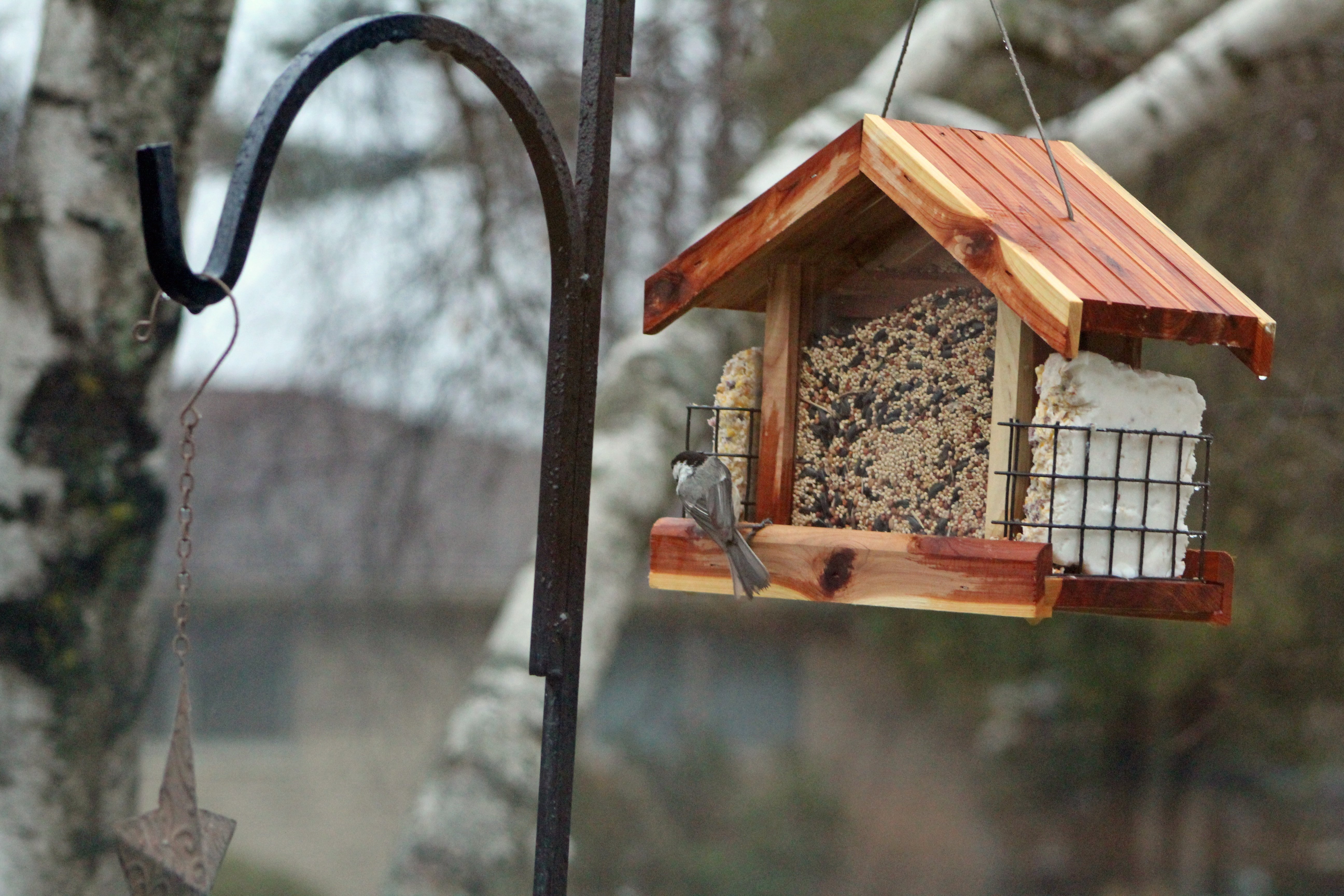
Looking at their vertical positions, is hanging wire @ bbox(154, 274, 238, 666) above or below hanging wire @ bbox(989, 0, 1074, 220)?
below

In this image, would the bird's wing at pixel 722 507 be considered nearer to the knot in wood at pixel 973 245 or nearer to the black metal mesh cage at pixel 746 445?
the black metal mesh cage at pixel 746 445

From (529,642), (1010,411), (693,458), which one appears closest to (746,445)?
(693,458)

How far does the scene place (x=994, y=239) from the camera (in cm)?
154

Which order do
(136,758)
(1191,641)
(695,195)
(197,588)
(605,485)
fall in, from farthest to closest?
(197,588) < (1191,641) < (695,195) < (605,485) < (136,758)

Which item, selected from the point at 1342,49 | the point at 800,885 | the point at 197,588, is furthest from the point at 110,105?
the point at 800,885

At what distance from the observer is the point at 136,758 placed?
2.86m

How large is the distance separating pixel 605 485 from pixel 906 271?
6.20 ft

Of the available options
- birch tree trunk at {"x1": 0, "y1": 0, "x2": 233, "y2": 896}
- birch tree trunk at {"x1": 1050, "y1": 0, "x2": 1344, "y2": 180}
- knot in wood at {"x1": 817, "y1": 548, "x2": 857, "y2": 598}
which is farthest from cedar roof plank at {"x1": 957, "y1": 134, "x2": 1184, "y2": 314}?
birch tree trunk at {"x1": 1050, "y1": 0, "x2": 1344, "y2": 180}

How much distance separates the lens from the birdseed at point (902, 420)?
5.84 feet

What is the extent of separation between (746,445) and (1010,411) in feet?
1.50

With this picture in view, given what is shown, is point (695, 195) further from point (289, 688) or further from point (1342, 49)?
point (289, 688)

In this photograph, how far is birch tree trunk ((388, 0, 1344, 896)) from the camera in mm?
3377

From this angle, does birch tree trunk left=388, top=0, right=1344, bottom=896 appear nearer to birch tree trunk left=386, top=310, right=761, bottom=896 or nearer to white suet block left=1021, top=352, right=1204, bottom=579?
birch tree trunk left=386, top=310, right=761, bottom=896

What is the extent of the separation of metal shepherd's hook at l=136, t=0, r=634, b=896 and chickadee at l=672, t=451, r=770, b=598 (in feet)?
0.76
